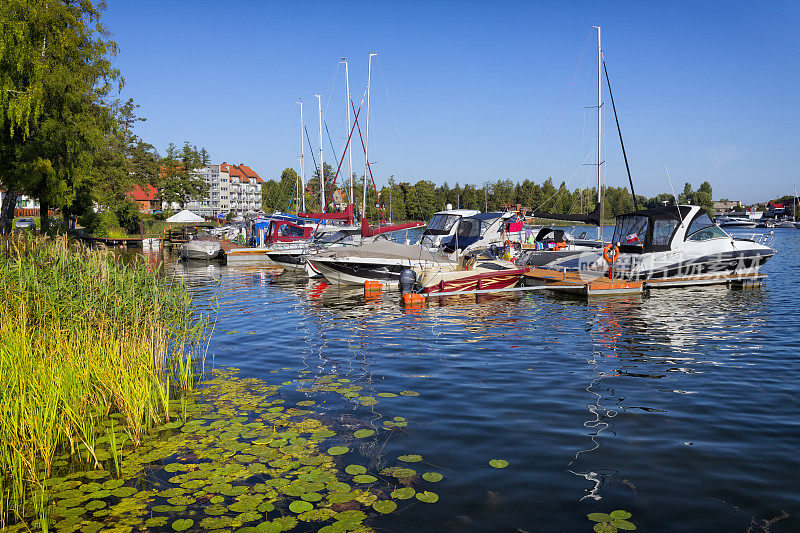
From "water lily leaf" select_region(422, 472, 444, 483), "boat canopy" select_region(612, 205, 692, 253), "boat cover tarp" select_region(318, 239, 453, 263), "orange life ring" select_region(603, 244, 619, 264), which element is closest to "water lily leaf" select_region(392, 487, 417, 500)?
"water lily leaf" select_region(422, 472, 444, 483)

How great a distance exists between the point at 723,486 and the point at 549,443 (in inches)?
82.9

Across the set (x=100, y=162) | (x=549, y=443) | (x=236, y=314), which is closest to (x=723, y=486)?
(x=549, y=443)

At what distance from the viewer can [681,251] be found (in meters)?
24.3

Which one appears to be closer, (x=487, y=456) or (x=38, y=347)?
(x=487, y=456)

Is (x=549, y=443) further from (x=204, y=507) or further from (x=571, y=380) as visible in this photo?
(x=204, y=507)

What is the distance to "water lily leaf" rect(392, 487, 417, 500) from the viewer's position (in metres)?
6.30

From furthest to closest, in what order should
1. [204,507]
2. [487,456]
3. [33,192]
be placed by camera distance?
1. [33,192]
2. [487,456]
3. [204,507]

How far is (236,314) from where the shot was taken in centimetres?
1978

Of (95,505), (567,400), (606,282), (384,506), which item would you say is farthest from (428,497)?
(606,282)

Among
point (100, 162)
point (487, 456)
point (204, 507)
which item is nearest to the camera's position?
point (204, 507)

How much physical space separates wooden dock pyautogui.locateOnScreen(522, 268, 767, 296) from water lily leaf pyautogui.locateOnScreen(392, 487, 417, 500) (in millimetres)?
16879

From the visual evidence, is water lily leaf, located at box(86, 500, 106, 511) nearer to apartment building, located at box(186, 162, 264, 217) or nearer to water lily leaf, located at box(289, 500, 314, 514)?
water lily leaf, located at box(289, 500, 314, 514)

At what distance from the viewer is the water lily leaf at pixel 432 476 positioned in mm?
6773

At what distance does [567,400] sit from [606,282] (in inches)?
544
